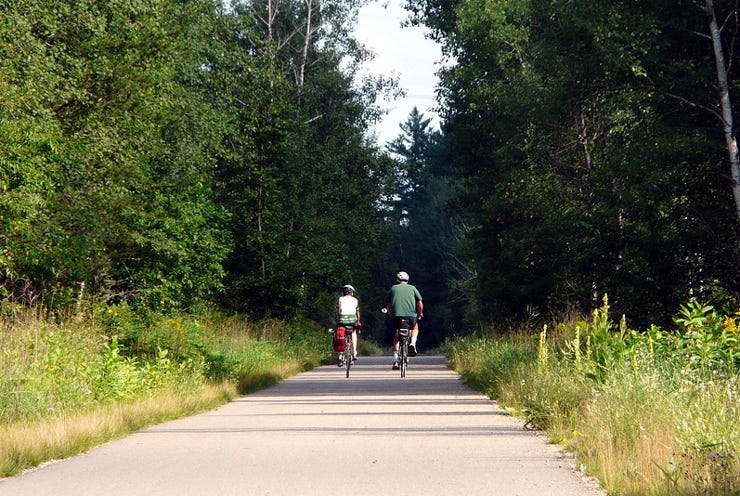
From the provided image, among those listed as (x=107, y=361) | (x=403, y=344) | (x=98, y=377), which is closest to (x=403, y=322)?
(x=403, y=344)

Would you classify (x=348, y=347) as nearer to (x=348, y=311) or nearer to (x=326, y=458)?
(x=348, y=311)

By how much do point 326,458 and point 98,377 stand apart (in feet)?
19.3

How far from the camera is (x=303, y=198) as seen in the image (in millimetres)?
57562

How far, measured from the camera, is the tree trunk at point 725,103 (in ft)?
83.1

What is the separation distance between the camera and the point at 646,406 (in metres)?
11.5

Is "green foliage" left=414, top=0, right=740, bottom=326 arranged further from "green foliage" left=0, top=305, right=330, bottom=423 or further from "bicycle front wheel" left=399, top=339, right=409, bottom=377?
"green foliage" left=0, top=305, right=330, bottom=423

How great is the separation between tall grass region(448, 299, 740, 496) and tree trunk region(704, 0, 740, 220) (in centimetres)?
748

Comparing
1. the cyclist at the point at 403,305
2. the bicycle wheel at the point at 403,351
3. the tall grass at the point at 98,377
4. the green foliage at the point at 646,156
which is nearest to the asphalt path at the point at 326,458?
the tall grass at the point at 98,377

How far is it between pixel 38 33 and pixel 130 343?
6.64 metres

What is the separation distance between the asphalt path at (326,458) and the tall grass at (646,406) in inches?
13.5

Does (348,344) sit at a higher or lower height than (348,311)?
lower

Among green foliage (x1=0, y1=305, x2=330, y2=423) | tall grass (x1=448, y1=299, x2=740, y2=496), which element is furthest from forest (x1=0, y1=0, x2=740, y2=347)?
tall grass (x1=448, y1=299, x2=740, y2=496)

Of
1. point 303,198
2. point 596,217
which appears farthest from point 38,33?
point 303,198

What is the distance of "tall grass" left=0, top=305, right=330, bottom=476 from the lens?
12.6m
